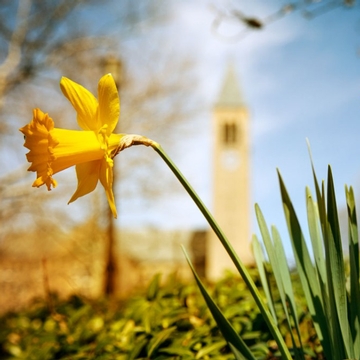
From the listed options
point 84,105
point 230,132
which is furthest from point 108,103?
point 230,132

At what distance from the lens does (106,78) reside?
0.85 m

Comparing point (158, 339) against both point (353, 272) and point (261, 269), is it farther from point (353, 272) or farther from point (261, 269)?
point (353, 272)

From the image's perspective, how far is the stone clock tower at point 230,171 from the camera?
102 feet

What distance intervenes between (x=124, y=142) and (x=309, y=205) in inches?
15.9

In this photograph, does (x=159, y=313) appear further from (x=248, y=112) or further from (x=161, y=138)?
(x=248, y=112)

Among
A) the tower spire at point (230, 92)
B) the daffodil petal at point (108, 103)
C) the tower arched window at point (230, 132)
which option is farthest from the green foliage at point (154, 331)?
the tower spire at point (230, 92)

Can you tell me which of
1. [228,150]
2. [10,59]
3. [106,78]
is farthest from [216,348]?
[228,150]

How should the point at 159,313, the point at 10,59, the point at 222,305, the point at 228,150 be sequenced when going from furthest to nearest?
the point at 228,150
the point at 10,59
the point at 222,305
the point at 159,313

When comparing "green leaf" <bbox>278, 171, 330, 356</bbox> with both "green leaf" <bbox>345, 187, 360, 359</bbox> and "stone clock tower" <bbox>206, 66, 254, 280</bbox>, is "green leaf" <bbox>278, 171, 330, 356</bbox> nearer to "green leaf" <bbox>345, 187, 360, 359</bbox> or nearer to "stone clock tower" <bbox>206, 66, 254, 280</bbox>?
"green leaf" <bbox>345, 187, 360, 359</bbox>

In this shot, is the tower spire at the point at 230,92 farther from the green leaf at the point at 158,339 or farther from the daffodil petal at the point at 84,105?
the daffodil petal at the point at 84,105

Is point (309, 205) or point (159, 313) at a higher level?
point (309, 205)

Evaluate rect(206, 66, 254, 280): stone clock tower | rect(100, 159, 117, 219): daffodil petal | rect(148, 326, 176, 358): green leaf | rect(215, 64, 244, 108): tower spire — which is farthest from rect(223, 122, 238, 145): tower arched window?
rect(100, 159, 117, 219): daffodil petal

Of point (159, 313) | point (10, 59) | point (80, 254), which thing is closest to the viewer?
point (159, 313)

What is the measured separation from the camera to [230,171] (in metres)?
32.7
